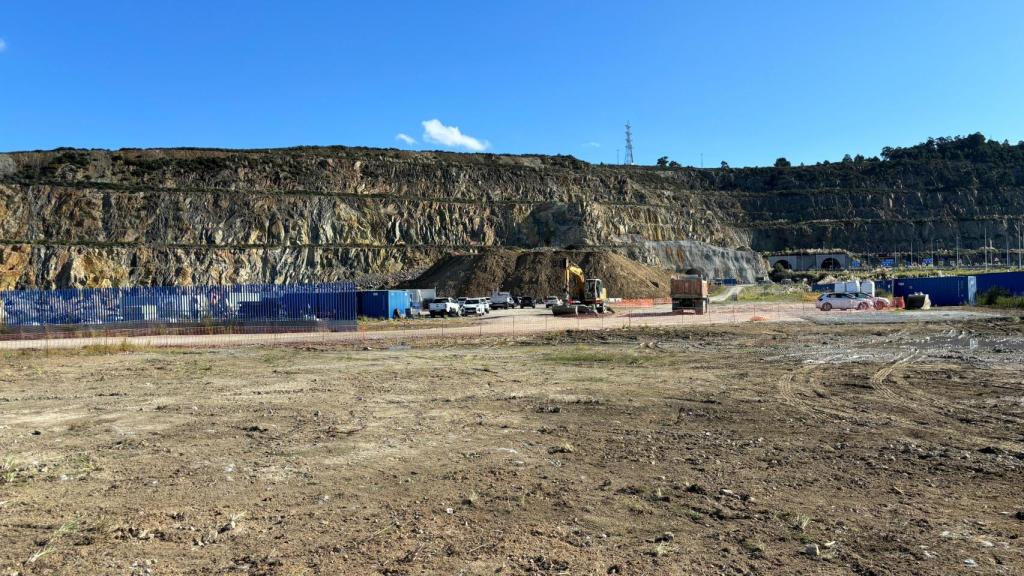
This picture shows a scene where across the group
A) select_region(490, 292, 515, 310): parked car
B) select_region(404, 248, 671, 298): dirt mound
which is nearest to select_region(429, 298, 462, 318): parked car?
select_region(490, 292, 515, 310): parked car

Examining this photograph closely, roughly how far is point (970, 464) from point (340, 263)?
79.8m

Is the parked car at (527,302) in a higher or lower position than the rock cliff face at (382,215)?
lower

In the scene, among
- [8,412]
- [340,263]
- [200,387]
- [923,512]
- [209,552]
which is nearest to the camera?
[209,552]

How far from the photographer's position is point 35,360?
20750 millimetres

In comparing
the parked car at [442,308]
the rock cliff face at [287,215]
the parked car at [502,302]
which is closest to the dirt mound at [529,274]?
the parked car at [502,302]

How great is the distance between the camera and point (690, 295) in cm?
4431

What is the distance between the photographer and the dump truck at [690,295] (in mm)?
43906

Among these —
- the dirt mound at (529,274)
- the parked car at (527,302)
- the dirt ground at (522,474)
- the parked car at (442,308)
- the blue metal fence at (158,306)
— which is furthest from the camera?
the dirt mound at (529,274)

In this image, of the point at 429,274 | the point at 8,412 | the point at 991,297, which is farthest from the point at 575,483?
the point at 429,274

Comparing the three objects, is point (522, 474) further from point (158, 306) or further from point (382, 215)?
point (382, 215)

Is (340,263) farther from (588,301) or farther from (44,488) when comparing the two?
(44,488)

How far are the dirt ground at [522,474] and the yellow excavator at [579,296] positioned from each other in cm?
2781

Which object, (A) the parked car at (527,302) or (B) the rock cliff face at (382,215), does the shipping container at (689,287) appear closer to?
(A) the parked car at (527,302)

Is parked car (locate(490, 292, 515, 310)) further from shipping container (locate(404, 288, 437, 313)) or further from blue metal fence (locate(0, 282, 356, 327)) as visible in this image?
blue metal fence (locate(0, 282, 356, 327))
